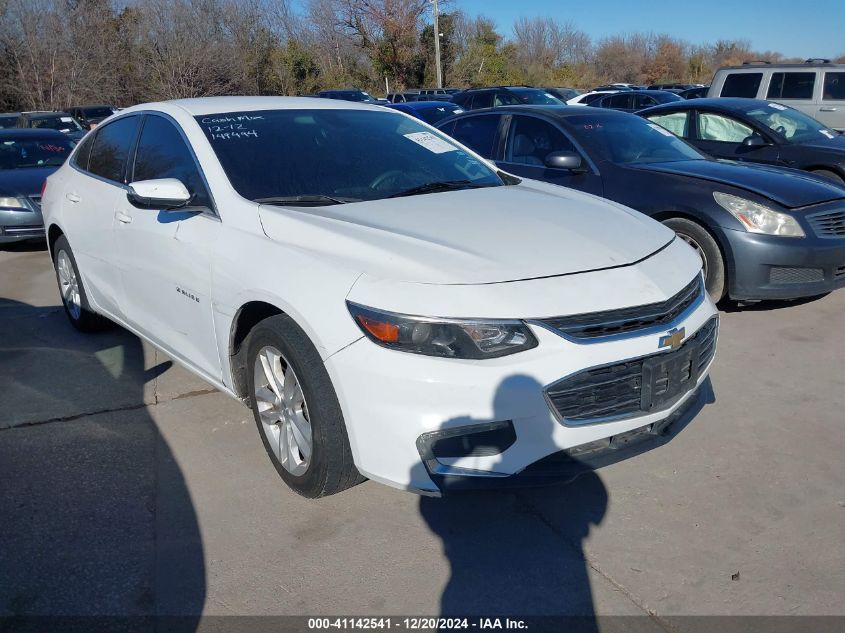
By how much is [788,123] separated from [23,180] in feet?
30.1

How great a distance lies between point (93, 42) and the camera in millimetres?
32344

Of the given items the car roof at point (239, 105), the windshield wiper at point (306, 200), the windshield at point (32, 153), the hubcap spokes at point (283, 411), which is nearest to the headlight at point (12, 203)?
the windshield at point (32, 153)

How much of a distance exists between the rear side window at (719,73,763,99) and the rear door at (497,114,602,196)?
765 centimetres

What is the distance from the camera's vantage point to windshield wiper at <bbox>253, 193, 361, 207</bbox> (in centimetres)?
347

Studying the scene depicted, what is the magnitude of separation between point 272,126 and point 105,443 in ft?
6.12

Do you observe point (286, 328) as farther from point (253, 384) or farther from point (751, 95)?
point (751, 95)

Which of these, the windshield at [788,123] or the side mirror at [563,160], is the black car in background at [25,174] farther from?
the windshield at [788,123]

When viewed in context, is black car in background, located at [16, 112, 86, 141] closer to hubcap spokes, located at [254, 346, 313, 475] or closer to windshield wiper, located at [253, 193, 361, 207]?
windshield wiper, located at [253, 193, 361, 207]

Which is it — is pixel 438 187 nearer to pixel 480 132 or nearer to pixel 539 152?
pixel 539 152

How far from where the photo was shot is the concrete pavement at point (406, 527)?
269 centimetres

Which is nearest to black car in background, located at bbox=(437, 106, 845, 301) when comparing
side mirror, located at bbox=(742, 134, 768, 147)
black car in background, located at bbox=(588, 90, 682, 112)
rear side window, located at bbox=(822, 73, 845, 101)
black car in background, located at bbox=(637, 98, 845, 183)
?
side mirror, located at bbox=(742, 134, 768, 147)

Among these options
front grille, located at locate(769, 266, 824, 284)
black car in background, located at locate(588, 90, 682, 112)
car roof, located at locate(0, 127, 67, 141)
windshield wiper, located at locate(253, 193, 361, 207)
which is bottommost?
black car in background, located at locate(588, 90, 682, 112)

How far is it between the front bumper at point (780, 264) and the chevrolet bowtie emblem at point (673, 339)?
2698 mm

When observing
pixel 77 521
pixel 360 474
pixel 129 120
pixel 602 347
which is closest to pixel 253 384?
pixel 360 474
